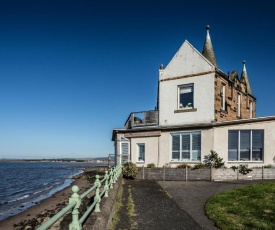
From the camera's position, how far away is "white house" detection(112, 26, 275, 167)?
729 inches

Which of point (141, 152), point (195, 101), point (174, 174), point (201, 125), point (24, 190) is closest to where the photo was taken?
point (174, 174)

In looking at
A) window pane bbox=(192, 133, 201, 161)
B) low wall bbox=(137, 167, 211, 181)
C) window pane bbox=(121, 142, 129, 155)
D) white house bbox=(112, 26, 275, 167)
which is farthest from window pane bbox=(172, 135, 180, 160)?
window pane bbox=(121, 142, 129, 155)

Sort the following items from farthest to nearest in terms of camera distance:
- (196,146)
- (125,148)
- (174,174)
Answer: (125,148) → (196,146) → (174,174)

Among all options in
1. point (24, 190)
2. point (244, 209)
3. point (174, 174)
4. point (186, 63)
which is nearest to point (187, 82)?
point (186, 63)

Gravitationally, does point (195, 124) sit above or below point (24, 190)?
above

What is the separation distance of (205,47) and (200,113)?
701 cm

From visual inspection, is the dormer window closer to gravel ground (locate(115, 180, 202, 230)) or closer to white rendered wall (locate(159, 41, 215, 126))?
white rendered wall (locate(159, 41, 215, 126))

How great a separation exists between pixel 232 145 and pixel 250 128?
1704mm

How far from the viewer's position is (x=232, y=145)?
62.5 ft

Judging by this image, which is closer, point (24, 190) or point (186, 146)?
point (186, 146)

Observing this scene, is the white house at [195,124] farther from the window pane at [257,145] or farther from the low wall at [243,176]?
the low wall at [243,176]

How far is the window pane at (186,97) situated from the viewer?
21.9m

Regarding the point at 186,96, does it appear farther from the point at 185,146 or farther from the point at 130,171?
the point at 130,171

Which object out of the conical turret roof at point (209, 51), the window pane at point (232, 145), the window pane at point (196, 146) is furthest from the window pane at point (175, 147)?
the conical turret roof at point (209, 51)
